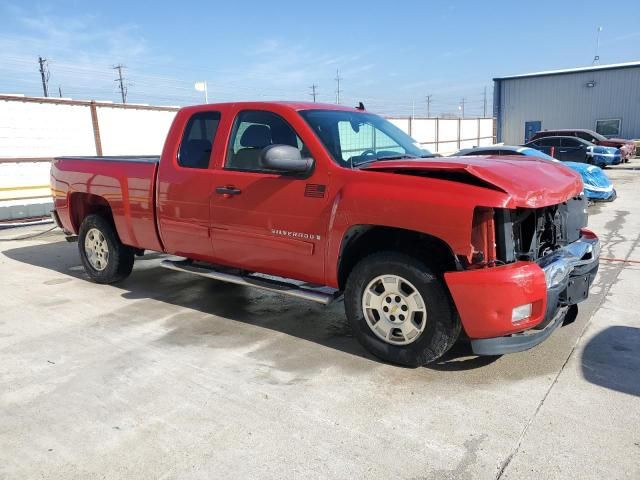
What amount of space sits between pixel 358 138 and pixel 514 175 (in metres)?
1.43

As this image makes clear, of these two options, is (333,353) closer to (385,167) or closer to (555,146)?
(385,167)

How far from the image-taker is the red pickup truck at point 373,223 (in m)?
3.29

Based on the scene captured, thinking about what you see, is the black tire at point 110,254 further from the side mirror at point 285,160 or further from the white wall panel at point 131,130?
the white wall panel at point 131,130

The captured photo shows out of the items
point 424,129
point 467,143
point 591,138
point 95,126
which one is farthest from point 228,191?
point 467,143

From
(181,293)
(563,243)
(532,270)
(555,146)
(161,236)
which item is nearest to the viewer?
(532,270)

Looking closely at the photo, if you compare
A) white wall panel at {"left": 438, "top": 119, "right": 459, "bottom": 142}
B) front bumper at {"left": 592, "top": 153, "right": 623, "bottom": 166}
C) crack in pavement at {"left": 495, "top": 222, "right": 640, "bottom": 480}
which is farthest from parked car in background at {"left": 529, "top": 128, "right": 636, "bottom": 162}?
crack in pavement at {"left": 495, "top": 222, "right": 640, "bottom": 480}

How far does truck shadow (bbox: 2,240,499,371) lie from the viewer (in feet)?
14.1

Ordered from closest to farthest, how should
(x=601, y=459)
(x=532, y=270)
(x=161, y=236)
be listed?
(x=601, y=459) → (x=532, y=270) → (x=161, y=236)

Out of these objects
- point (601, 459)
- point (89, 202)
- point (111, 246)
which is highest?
point (89, 202)

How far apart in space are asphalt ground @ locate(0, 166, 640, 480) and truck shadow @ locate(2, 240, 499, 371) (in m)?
0.03

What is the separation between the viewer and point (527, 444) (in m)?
2.81

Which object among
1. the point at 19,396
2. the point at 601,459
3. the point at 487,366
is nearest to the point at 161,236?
the point at 19,396

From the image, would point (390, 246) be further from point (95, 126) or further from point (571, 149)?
point (571, 149)

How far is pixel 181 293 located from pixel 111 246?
100cm
